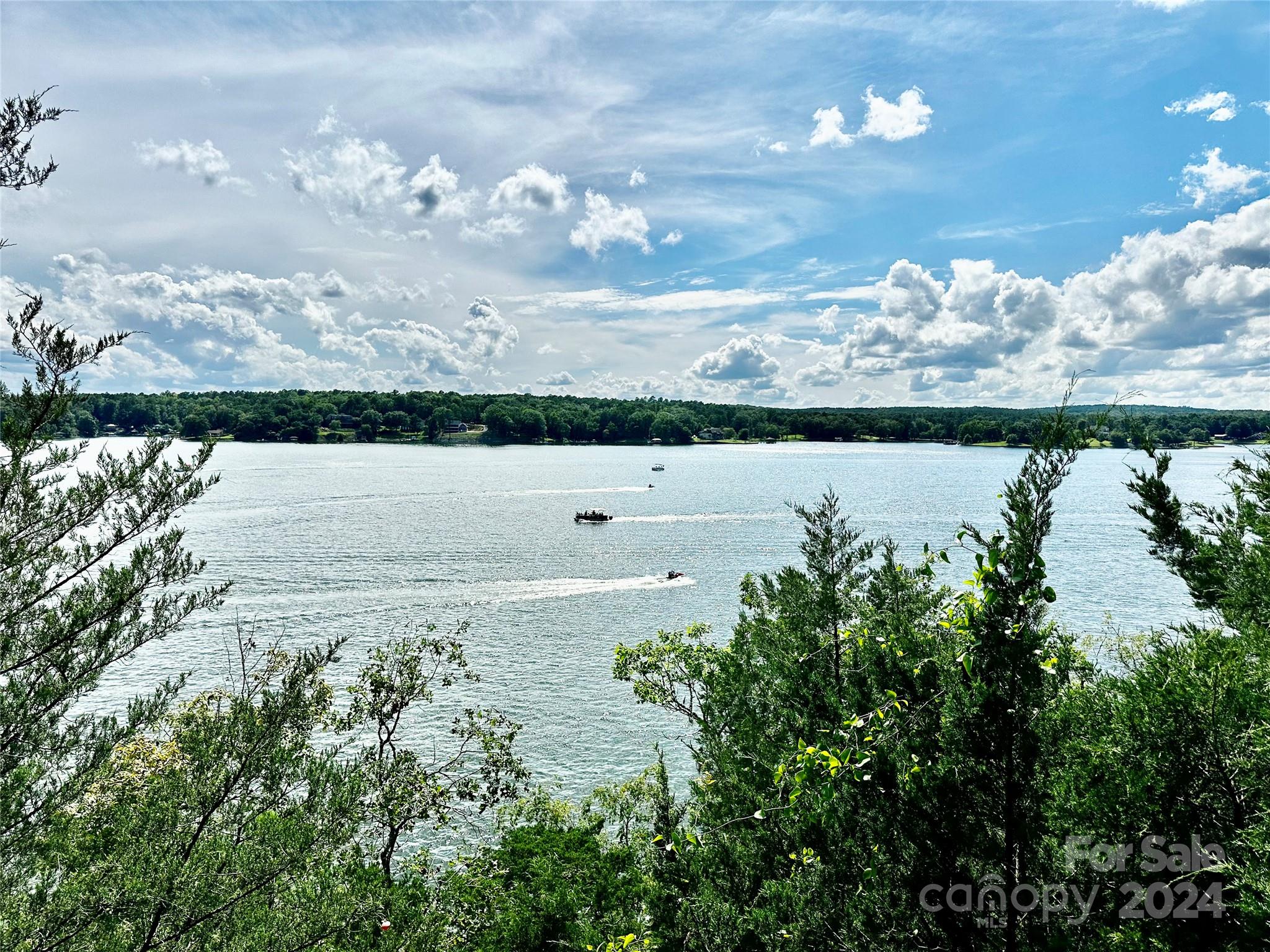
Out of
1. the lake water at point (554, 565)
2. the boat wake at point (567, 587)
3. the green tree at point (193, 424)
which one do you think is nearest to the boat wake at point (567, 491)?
the lake water at point (554, 565)

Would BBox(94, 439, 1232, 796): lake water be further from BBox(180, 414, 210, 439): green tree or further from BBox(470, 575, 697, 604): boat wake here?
BBox(180, 414, 210, 439): green tree

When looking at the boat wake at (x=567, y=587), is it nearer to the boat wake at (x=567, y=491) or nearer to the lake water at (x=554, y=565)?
the lake water at (x=554, y=565)

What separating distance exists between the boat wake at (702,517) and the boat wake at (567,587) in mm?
25189

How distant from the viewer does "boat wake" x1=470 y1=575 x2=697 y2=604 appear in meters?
48.4

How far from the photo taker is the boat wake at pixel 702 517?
79.2m

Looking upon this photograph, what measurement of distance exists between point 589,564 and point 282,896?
4786 cm

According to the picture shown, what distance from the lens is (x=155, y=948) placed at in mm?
8180

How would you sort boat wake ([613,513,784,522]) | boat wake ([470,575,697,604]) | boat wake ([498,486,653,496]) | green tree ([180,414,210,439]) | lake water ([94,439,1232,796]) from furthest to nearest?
1. green tree ([180,414,210,439])
2. boat wake ([498,486,653,496])
3. boat wake ([613,513,784,522])
4. boat wake ([470,575,697,604])
5. lake water ([94,439,1232,796])

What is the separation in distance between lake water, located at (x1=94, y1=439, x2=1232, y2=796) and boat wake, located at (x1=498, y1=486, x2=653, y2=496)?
2.05 ft

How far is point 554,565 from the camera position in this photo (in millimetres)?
57875

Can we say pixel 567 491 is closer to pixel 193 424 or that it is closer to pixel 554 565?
pixel 554 565

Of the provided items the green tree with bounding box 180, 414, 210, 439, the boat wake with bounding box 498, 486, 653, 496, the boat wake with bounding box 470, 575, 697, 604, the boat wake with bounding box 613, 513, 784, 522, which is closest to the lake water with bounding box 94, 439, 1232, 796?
the boat wake with bounding box 470, 575, 697, 604


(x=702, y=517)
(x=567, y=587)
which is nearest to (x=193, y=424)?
(x=702, y=517)

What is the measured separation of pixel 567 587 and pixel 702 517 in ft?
107
